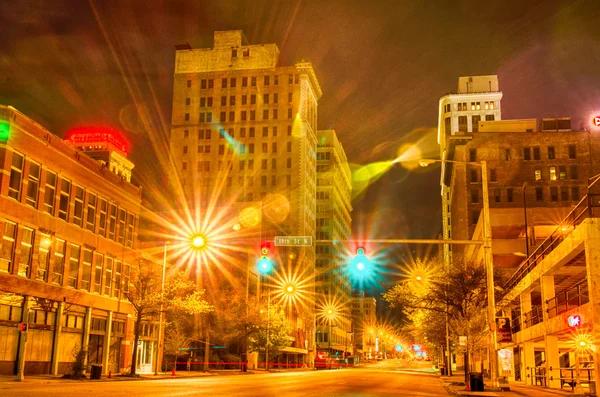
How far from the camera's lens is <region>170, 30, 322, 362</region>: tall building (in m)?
134

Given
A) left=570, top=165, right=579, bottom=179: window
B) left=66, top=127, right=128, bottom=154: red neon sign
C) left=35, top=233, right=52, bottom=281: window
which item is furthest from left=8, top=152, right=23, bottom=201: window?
left=66, top=127, right=128, bottom=154: red neon sign

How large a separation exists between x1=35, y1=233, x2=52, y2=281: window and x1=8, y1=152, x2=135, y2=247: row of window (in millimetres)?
1904

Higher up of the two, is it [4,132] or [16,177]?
[16,177]

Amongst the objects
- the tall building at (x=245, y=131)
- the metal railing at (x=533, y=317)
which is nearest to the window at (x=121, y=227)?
the metal railing at (x=533, y=317)

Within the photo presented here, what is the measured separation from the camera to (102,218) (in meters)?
52.0

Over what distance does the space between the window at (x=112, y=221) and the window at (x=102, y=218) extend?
0.59 meters

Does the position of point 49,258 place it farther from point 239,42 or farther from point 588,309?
point 239,42

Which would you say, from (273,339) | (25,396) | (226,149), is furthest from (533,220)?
(226,149)

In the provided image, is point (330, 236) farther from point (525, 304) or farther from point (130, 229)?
point (525, 304)

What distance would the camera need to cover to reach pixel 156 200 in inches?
5487

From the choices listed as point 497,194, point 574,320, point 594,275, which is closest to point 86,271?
point 574,320

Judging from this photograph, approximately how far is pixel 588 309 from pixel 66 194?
35750 millimetres

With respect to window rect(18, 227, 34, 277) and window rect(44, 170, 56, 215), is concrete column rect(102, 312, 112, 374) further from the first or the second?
window rect(18, 227, 34, 277)

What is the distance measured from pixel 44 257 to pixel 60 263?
2.26m
